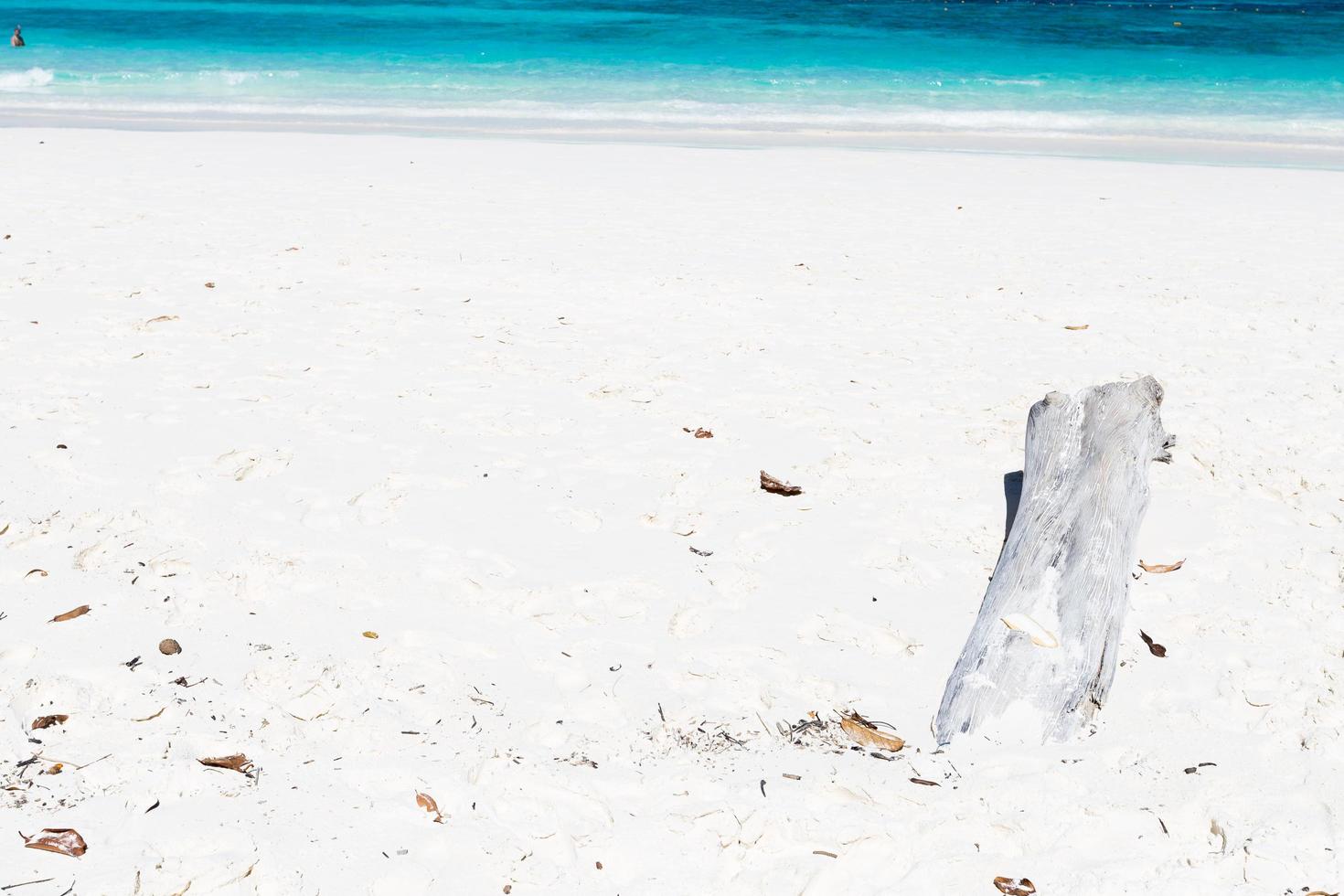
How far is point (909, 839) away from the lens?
2.08 metres

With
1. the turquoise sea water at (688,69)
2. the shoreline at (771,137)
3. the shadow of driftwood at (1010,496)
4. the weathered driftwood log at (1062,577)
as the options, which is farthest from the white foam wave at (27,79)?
the weathered driftwood log at (1062,577)

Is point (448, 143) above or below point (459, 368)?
above

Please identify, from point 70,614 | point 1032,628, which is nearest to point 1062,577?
point 1032,628

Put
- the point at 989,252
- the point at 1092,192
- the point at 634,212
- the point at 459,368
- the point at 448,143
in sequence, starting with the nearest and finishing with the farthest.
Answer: the point at 459,368 → the point at 989,252 → the point at 634,212 → the point at 1092,192 → the point at 448,143

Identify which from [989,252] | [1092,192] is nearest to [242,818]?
[989,252]

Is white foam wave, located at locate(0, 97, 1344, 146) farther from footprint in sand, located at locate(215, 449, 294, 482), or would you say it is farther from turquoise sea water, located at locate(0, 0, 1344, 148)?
footprint in sand, located at locate(215, 449, 294, 482)

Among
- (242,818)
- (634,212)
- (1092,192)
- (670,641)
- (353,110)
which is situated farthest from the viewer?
(353,110)

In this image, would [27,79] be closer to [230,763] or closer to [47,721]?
[47,721]

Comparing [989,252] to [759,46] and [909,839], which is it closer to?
[909,839]

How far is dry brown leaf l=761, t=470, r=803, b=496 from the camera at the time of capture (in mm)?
3522

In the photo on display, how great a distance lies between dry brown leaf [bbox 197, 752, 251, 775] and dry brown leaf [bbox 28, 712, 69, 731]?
37cm

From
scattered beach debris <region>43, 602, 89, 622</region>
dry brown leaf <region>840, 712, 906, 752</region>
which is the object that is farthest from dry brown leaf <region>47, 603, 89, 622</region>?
dry brown leaf <region>840, 712, 906, 752</region>

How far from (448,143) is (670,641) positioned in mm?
9782

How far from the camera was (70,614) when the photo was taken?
268 centimetres
